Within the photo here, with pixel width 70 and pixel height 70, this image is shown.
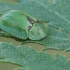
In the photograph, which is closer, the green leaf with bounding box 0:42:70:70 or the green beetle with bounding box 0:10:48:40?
the green leaf with bounding box 0:42:70:70

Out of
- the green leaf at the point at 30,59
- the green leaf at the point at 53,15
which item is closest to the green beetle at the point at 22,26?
the green leaf at the point at 53,15

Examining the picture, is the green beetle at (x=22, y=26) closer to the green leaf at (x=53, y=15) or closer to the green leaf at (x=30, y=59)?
the green leaf at (x=53, y=15)

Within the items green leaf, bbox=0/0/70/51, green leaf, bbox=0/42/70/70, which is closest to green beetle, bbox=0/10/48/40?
green leaf, bbox=0/0/70/51

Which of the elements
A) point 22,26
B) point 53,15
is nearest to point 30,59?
point 22,26

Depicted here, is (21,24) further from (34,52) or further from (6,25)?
(34,52)

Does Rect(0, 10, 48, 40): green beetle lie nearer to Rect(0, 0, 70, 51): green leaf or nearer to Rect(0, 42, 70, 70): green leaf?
Rect(0, 0, 70, 51): green leaf

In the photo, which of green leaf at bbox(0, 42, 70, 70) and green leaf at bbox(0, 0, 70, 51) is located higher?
green leaf at bbox(0, 0, 70, 51)
